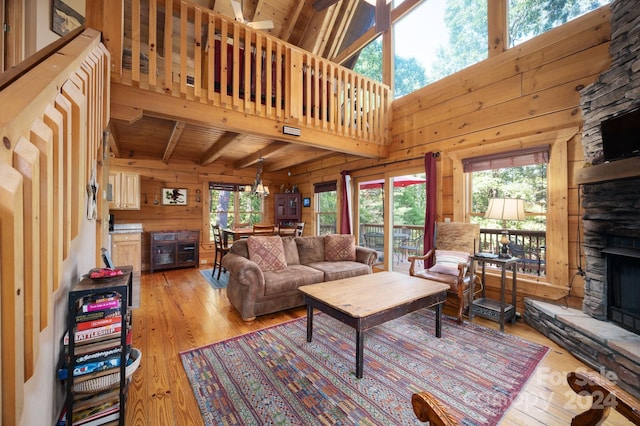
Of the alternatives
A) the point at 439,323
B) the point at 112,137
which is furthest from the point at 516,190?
the point at 112,137

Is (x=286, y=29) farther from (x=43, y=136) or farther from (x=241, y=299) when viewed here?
(x=43, y=136)

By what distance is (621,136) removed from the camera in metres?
2.00

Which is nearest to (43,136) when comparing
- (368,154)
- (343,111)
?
(343,111)

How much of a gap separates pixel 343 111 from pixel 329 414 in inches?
142

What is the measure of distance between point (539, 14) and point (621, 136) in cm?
200

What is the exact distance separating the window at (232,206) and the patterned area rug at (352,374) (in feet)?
15.0

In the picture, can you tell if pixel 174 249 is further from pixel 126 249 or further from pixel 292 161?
pixel 292 161

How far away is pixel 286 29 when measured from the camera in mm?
5340

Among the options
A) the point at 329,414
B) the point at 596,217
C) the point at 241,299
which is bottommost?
the point at 329,414

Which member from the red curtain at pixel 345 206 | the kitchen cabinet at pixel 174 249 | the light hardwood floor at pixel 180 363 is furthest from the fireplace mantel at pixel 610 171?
the kitchen cabinet at pixel 174 249

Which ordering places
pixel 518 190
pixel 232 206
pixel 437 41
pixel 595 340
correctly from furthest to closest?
pixel 232 206 < pixel 437 41 < pixel 518 190 < pixel 595 340

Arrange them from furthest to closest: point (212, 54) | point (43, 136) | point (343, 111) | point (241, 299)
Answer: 1. point (343, 111)
2. point (241, 299)
3. point (212, 54)
4. point (43, 136)

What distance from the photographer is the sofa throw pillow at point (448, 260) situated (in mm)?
3092

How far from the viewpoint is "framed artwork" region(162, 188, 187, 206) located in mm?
5852
